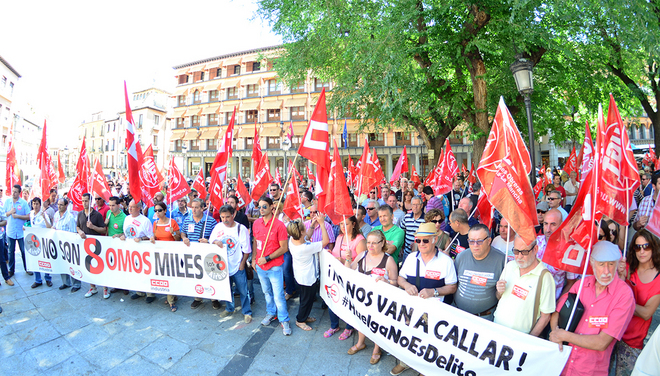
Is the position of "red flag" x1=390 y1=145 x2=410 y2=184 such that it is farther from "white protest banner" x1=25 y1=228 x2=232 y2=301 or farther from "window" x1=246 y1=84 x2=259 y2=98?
"window" x1=246 y1=84 x2=259 y2=98

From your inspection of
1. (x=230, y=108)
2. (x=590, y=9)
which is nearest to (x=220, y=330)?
(x=590, y=9)

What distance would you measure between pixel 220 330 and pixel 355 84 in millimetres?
10348

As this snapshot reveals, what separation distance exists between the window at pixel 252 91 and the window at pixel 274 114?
10.6 feet

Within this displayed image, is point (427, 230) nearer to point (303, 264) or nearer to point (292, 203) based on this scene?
point (303, 264)

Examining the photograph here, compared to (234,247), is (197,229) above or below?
above

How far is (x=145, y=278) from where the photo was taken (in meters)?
5.62

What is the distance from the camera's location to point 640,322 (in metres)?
2.72

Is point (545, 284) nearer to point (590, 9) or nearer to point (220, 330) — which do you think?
point (220, 330)

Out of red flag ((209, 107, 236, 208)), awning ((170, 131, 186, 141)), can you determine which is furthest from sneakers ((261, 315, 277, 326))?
awning ((170, 131, 186, 141))

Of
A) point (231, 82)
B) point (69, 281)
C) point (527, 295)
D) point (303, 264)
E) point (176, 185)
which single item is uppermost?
point (231, 82)

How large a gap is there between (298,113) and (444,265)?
39165 millimetres

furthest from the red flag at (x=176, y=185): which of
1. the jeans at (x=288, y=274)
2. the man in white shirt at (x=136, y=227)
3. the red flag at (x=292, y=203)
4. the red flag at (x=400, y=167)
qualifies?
the red flag at (x=400, y=167)

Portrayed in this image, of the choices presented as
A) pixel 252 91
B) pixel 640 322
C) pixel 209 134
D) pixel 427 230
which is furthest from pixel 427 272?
pixel 209 134

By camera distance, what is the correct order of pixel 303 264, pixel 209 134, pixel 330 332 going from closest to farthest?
pixel 330 332
pixel 303 264
pixel 209 134
